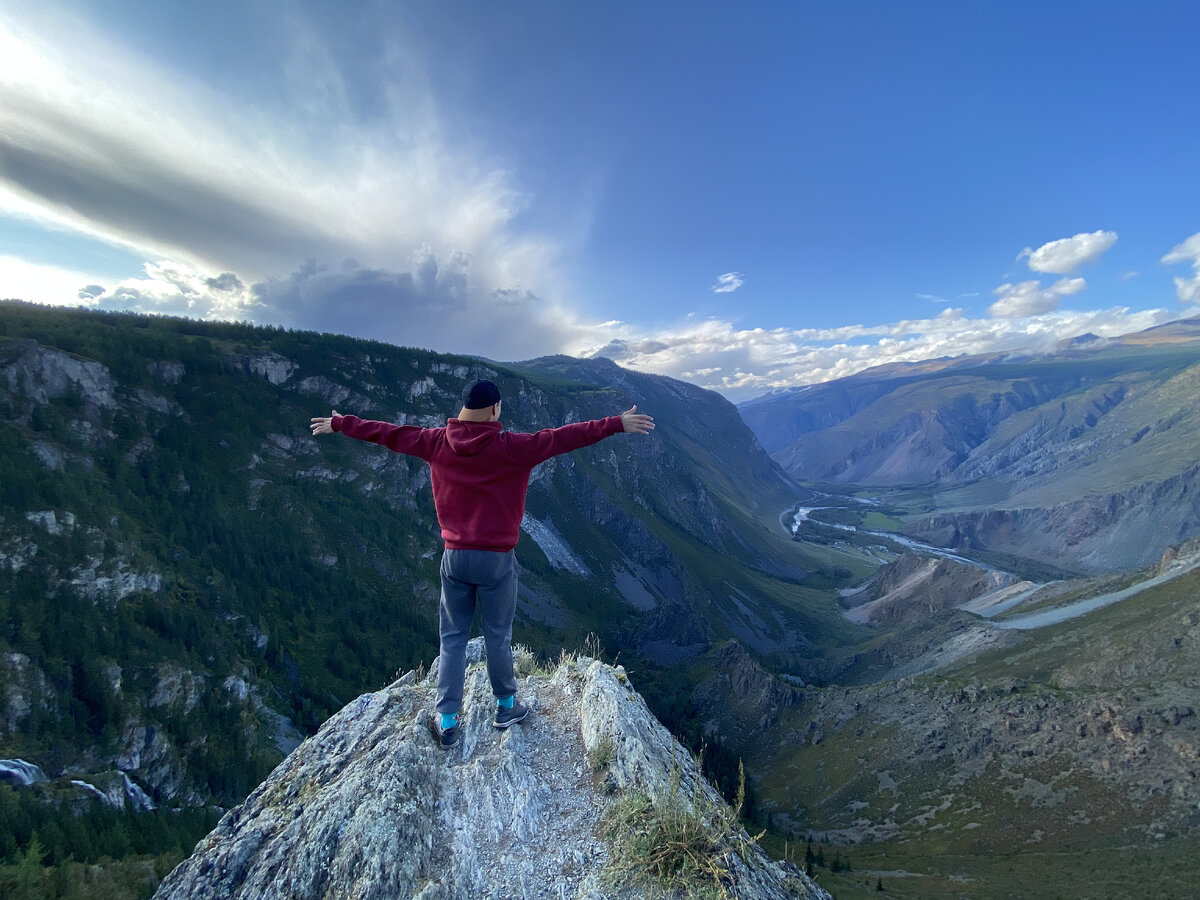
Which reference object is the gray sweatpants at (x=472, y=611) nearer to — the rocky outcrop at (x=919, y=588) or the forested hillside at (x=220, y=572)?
the forested hillside at (x=220, y=572)

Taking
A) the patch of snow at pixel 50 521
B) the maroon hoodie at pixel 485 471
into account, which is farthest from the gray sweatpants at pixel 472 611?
the patch of snow at pixel 50 521

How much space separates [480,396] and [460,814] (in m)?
4.93

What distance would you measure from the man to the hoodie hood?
1 cm

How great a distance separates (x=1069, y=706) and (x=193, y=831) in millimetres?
67838

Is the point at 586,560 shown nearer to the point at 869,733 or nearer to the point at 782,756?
the point at 782,756

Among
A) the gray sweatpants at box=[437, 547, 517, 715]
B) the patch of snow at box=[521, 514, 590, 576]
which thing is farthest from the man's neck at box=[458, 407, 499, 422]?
the patch of snow at box=[521, 514, 590, 576]

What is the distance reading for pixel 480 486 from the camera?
6.31 metres

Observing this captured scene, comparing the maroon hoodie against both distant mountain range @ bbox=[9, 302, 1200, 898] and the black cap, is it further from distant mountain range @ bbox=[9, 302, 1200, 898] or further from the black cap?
distant mountain range @ bbox=[9, 302, 1200, 898]

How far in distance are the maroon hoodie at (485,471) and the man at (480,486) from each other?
1 cm

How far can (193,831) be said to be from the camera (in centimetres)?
3447

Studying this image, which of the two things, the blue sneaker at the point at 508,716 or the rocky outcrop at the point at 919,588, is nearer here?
the blue sneaker at the point at 508,716

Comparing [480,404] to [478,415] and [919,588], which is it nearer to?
[478,415]

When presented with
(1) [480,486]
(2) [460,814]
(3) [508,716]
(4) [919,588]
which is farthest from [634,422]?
(4) [919,588]

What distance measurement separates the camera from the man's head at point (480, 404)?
6.39 meters
